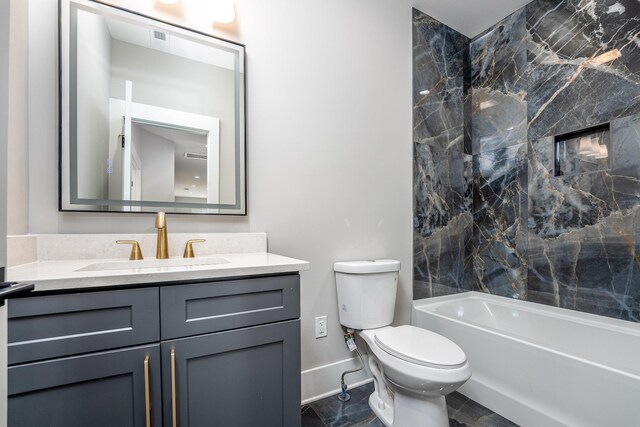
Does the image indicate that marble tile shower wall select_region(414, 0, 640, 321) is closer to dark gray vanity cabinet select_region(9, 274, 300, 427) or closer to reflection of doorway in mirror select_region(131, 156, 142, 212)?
dark gray vanity cabinet select_region(9, 274, 300, 427)

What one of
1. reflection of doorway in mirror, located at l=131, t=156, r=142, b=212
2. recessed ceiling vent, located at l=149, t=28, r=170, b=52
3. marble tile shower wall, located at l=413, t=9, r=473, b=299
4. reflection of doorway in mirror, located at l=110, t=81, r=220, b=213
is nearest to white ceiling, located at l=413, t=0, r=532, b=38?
marble tile shower wall, located at l=413, t=9, r=473, b=299

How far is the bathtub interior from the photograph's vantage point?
1.57 meters

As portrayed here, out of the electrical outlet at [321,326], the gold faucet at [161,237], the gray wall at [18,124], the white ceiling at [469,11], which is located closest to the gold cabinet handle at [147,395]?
the gold faucet at [161,237]

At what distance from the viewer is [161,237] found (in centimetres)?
129

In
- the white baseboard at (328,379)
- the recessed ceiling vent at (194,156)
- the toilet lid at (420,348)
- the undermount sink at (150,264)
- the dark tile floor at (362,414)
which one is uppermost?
the recessed ceiling vent at (194,156)

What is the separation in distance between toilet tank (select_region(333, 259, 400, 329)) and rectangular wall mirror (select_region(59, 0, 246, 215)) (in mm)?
732

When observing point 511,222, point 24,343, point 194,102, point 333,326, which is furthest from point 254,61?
point 511,222

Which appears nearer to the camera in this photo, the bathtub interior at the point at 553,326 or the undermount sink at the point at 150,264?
the undermount sink at the point at 150,264

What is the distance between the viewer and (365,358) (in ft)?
6.28

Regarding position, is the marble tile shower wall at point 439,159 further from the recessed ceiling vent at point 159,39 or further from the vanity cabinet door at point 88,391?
the vanity cabinet door at point 88,391

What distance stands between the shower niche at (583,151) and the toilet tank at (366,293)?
1375mm

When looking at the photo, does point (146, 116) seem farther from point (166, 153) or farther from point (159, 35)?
point (159, 35)

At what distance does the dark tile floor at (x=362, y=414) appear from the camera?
151cm

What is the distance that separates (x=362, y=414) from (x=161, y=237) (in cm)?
139
